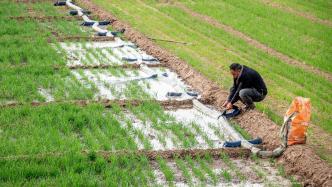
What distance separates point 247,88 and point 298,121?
1660mm

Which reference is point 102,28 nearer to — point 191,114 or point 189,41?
point 189,41

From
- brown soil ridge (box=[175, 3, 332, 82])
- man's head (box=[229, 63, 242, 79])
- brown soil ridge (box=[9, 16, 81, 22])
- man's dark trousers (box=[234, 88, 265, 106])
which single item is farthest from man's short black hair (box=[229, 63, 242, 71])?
brown soil ridge (box=[9, 16, 81, 22])

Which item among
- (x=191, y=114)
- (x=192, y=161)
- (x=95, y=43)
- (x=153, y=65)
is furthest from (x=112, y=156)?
(x=95, y=43)

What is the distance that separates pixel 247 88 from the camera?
33.4 ft

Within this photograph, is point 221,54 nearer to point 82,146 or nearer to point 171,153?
point 171,153

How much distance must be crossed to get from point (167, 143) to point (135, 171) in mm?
1405

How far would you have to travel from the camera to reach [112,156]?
8164 mm

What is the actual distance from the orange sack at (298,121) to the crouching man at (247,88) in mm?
1495

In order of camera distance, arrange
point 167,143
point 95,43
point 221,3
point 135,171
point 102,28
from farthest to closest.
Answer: point 221,3 → point 102,28 → point 95,43 → point 167,143 → point 135,171

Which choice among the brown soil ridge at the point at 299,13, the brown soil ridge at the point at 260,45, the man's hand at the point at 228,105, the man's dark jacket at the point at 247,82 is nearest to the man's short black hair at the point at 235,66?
the man's dark jacket at the point at 247,82

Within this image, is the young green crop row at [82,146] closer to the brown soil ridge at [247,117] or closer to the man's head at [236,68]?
the brown soil ridge at [247,117]

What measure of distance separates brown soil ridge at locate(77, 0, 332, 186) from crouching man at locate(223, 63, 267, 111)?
0.87 feet

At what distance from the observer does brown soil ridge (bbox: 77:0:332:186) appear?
26.0 ft

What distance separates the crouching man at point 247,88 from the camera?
32.9 ft
